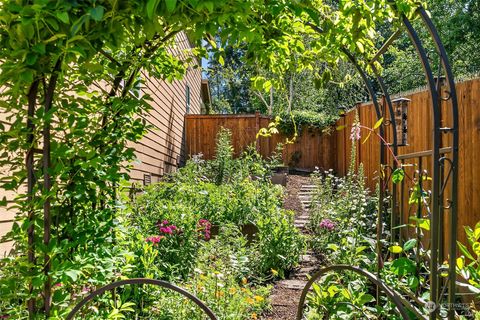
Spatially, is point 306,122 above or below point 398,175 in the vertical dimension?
above

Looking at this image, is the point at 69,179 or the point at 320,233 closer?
the point at 69,179

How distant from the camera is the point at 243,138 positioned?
1301 centimetres

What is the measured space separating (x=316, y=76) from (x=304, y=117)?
10810mm

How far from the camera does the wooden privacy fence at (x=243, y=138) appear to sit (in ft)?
42.3

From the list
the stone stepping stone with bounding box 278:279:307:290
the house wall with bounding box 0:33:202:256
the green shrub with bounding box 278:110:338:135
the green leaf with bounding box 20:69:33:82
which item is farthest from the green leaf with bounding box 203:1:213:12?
the green shrub with bounding box 278:110:338:135

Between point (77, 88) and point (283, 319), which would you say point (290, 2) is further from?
point (283, 319)

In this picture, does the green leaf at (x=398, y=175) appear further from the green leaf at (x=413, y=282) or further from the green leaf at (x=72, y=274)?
the green leaf at (x=72, y=274)

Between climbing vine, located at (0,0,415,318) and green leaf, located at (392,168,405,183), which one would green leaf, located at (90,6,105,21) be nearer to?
climbing vine, located at (0,0,415,318)

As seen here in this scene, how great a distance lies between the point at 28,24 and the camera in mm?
1202

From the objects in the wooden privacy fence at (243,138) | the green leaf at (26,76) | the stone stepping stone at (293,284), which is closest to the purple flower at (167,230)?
the stone stepping stone at (293,284)

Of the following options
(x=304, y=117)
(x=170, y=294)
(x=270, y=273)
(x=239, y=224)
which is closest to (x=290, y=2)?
(x=170, y=294)

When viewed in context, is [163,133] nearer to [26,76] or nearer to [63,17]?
[26,76]

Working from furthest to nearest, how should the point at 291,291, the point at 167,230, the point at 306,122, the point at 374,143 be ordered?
the point at 306,122, the point at 374,143, the point at 291,291, the point at 167,230

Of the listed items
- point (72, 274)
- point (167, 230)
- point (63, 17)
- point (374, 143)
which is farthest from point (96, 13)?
point (374, 143)
